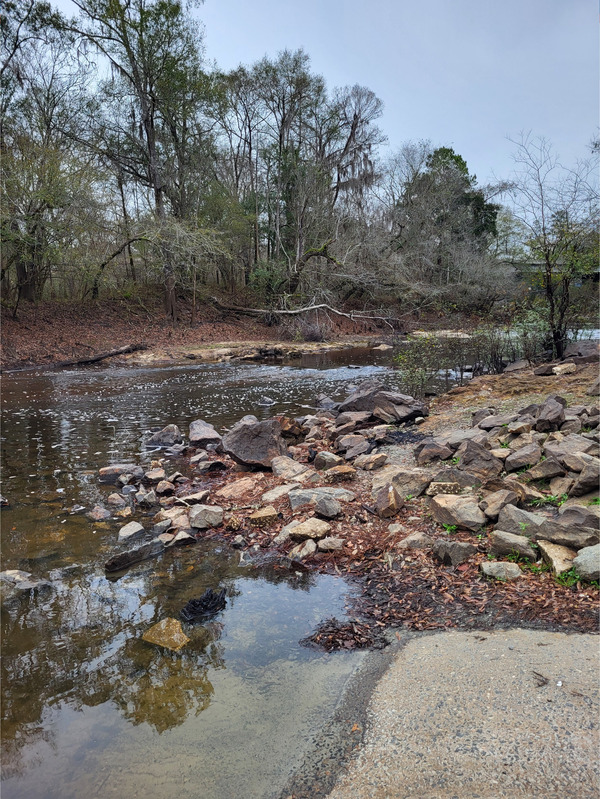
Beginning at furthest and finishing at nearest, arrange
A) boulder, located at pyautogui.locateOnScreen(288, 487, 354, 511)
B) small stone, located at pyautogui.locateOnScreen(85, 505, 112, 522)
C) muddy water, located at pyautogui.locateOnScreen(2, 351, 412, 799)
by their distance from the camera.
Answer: small stone, located at pyautogui.locateOnScreen(85, 505, 112, 522), boulder, located at pyautogui.locateOnScreen(288, 487, 354, 511), muddy water, located at pyautogui.locateOnScreen(2, 351, 412, 799)

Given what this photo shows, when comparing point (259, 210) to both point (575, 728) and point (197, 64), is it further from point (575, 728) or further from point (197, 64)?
point (575, 728)

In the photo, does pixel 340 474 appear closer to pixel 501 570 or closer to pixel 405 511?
pixel 405 511

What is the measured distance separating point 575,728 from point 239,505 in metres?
4.06

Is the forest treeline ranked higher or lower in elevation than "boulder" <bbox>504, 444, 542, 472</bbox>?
higher

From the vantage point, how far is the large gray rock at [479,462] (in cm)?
535

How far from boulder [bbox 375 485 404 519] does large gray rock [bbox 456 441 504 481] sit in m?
0.85

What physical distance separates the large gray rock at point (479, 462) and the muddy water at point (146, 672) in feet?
6.84

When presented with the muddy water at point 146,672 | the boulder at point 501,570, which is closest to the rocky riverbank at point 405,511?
the boulder at point 501,570

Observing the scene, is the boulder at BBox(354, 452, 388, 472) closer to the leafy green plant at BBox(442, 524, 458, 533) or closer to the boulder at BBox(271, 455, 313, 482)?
the boulder at BBox(271, 455, 313, 482)

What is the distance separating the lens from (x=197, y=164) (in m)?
29.3

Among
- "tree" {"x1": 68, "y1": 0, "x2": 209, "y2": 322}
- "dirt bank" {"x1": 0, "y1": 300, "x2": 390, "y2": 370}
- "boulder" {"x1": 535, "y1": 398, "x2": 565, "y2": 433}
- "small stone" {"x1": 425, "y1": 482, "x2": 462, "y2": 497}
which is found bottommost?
"small stone" {"x1": 425, "y1": 482, "x2": 462, "y2": 497}

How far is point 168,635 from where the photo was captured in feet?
11.5

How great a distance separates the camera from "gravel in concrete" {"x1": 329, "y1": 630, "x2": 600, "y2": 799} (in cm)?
211

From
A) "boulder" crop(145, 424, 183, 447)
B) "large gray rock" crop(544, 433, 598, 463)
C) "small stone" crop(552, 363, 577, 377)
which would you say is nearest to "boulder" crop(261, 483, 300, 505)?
"large gray rock" crop(544, 433, 598, 463)
